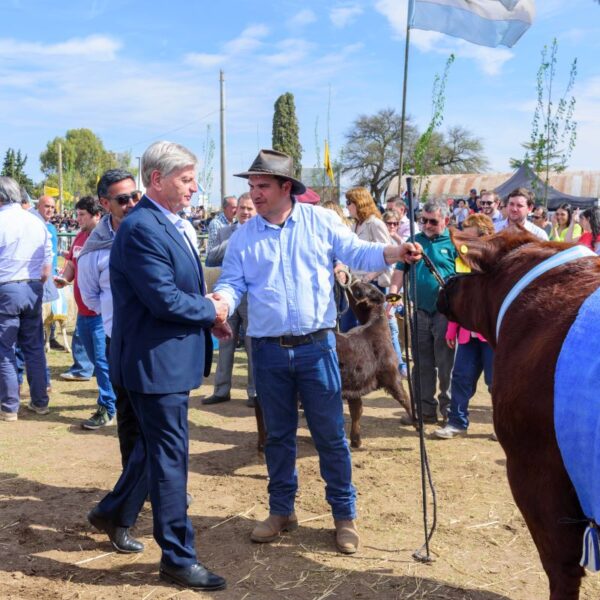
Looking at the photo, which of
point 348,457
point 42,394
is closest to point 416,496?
point 348,457

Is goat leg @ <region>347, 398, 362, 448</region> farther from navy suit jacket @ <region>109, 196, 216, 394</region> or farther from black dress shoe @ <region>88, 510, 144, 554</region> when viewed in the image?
navy suit jacket @ <region>109, 196, 216, 394</region>

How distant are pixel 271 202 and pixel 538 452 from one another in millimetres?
2145

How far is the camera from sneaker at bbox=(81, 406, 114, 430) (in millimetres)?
6453

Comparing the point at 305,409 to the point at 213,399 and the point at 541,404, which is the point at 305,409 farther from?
the point at 213,399

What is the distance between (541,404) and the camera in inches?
88.7

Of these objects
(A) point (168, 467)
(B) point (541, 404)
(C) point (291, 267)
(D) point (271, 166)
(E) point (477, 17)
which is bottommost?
(A) point (168, 467)

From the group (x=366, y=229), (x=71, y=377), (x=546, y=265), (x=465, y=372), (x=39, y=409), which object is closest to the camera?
(x=546, y=265)

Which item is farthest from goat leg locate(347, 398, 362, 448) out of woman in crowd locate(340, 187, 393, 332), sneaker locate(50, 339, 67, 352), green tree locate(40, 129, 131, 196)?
green tree locate(40, 129, 131, 196)

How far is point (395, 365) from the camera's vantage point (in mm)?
5820

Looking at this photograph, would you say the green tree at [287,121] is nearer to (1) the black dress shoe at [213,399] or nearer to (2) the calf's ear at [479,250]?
(1) the black dress shoe at [213,399]

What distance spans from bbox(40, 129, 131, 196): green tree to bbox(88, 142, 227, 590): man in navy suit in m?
64.7

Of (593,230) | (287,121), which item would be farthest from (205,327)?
(287,121)

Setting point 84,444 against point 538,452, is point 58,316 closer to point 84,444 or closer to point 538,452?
point 84,444

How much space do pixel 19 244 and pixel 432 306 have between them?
13.8 ft
